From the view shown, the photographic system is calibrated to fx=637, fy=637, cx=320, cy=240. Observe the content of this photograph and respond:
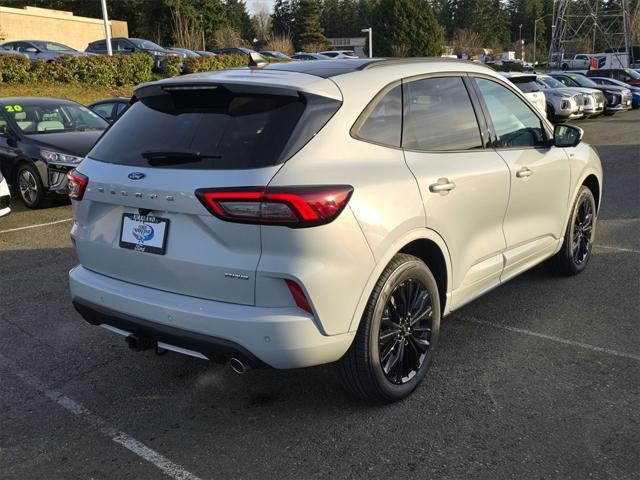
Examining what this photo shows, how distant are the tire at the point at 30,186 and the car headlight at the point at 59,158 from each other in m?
0.22

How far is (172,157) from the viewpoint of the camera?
308 cm

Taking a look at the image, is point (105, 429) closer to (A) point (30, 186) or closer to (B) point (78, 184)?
(B) point (78, 184)

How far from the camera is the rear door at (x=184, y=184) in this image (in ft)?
9.40

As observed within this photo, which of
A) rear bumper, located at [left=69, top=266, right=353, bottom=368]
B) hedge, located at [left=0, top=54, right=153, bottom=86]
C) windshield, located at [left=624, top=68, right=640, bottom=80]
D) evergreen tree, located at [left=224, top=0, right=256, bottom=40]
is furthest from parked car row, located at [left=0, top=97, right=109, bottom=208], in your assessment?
evergreen tree, located at [left=224, top=0, right=256, bottom=40]

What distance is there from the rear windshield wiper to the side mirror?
2.85 meters

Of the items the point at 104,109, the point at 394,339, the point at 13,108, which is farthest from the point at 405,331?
the point at 104,109

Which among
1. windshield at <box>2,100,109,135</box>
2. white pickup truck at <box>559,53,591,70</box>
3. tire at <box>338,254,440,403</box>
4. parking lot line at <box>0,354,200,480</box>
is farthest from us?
white pickup truck at <box>559,53,591,70</box>

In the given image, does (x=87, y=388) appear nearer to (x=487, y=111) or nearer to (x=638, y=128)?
(x=487, y=111)

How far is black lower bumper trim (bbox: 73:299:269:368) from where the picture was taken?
9.50 ft

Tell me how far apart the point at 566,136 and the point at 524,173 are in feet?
2.44

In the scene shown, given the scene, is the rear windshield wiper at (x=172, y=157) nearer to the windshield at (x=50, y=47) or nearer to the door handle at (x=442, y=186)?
the door handle at (x=442, y=186)

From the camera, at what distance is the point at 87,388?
3662 millimetres

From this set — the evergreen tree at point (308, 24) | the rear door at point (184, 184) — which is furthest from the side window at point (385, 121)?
the evergreen tree at point (308, 24)

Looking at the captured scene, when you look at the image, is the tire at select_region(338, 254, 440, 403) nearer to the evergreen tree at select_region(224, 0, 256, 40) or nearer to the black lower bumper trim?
the black lower bumper trim
